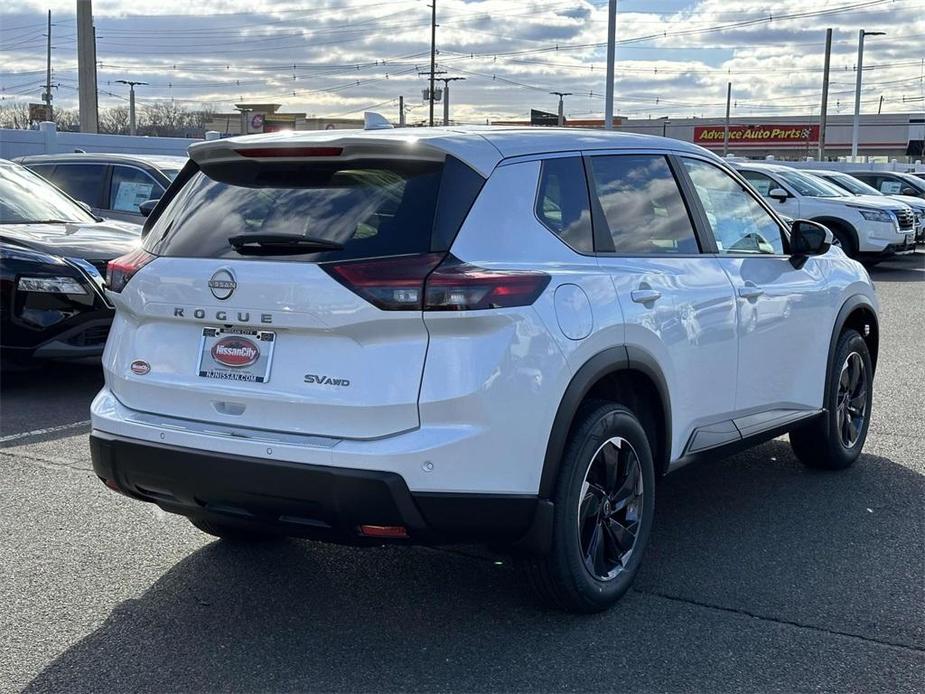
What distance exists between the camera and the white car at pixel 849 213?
18.6 m

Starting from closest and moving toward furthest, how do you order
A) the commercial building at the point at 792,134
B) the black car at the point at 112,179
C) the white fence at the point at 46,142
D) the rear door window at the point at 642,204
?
the rear door window at the point at 642,204 < the black car at the point at 112,179 < the white fence at the point at 46,142 < the commercial building at the point at 792,134

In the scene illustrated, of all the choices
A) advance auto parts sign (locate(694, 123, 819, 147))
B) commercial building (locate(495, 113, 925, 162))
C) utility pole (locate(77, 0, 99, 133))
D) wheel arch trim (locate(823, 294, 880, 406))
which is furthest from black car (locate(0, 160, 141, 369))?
advance auto parts sign (locate(694, 123, 819, 147))

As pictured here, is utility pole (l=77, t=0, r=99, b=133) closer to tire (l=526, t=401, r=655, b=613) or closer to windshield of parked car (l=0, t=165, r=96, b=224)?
windshield of parked car (l=0, t=165, r=96, b=224)

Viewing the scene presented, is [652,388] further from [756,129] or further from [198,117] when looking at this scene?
[198,117]

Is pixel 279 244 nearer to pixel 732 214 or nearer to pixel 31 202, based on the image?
pixel 732 214

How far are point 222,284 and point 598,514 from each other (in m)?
1.64

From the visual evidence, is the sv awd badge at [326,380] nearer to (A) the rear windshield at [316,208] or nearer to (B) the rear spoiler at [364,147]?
(A) the rear windshield at [316,208]

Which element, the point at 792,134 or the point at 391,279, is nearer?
the point at 391,279

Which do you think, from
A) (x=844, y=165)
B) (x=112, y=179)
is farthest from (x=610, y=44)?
(x=112, y=179)

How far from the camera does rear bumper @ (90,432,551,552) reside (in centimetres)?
351

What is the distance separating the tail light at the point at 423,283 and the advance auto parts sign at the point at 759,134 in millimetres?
79757

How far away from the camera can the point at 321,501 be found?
3541 mm

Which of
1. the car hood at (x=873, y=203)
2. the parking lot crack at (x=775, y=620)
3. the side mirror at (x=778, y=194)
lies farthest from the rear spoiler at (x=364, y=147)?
the car hood at (x=873, y=203)

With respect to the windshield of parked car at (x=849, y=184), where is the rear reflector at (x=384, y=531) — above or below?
below
